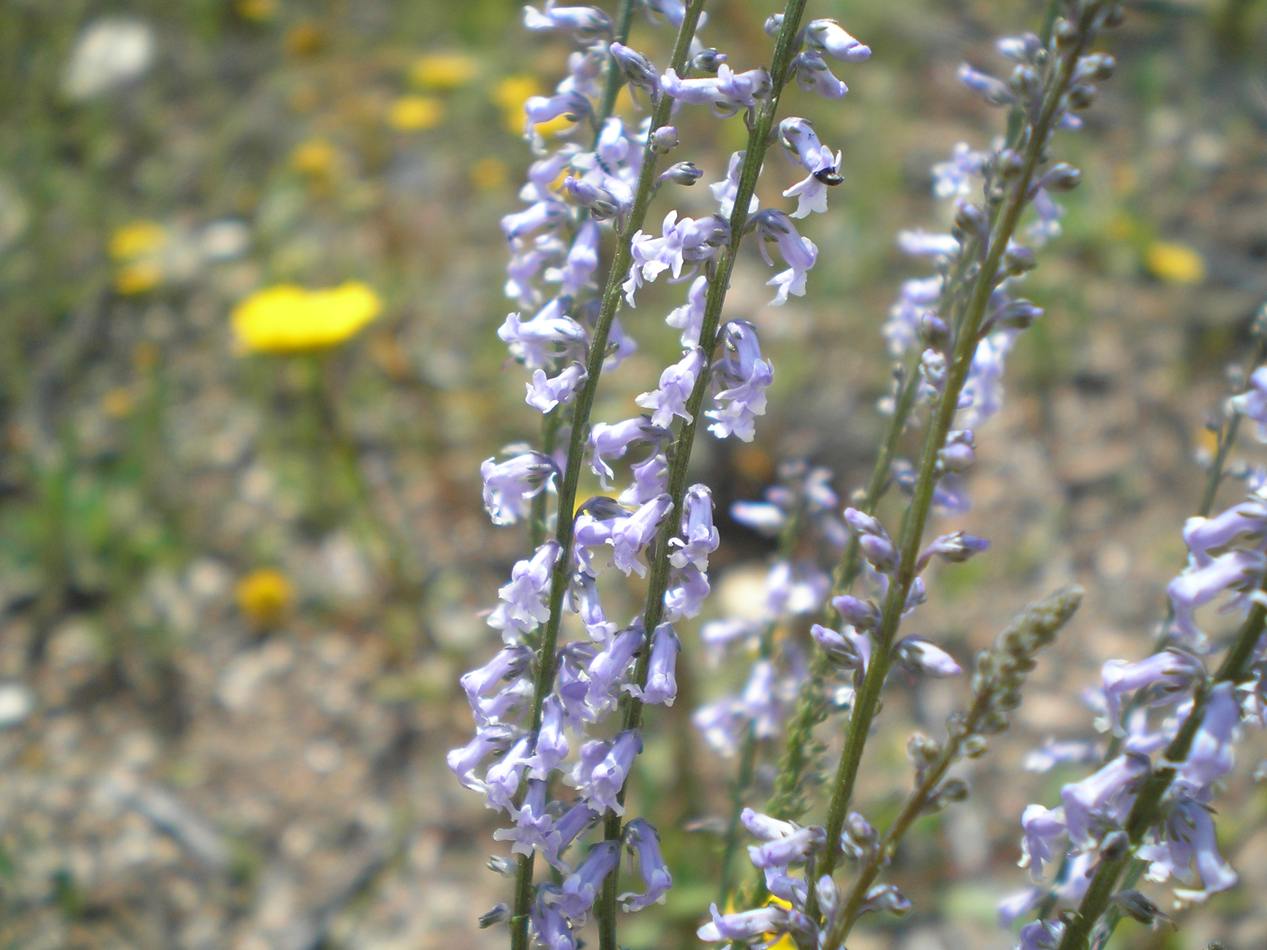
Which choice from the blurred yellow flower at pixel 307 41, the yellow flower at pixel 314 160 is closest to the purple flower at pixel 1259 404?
the yellow flower at pixel 314 160

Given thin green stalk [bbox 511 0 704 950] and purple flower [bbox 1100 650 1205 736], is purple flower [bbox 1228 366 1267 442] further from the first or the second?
thin green stalk [bbox 511 0 704 950]

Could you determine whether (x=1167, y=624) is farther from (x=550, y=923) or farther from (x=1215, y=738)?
(x=550, y=923)

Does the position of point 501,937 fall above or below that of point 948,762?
below

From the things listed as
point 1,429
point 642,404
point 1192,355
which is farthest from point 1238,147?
point 1,429

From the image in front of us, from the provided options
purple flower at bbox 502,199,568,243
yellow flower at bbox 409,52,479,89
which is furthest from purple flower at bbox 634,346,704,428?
yellow flower at bbox 409,52,479,89

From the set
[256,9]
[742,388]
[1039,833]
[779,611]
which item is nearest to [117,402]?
[256,9]

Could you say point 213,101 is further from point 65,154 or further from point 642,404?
point 642,404

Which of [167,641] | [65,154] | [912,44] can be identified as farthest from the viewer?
[912,44]
